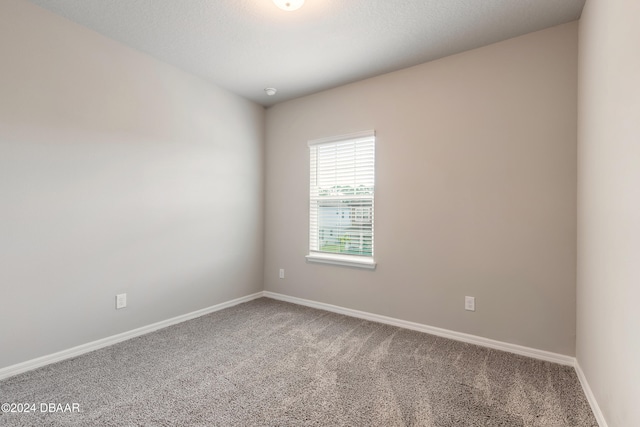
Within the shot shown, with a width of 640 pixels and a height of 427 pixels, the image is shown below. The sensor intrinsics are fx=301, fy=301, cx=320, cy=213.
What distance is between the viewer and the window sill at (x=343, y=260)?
3.22 meters

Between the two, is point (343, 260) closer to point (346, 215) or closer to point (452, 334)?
point (346, 215)

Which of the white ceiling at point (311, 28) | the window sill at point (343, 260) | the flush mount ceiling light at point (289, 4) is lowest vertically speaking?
the window sill at point (343, 260)

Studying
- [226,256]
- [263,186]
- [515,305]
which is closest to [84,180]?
[226,256]

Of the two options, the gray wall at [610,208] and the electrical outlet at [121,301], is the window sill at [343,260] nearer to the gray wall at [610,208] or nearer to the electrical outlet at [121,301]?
the gray wall at [610,208]

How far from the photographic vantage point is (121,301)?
264 centimetres

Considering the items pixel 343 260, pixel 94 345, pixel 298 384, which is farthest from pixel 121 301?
pixel 343 260

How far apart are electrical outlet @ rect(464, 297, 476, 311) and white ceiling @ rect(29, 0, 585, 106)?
7.22 ft

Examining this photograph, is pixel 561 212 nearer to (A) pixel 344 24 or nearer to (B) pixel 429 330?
(B) pixel 429 330

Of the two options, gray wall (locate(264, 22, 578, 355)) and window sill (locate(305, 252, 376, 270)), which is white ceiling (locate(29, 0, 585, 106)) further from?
window sill (locate(305, 252, 376, 270))

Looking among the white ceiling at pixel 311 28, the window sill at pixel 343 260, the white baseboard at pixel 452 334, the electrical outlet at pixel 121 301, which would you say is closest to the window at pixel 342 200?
the window sill at pixel 343 260

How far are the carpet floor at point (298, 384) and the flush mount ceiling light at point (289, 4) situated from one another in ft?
8.35

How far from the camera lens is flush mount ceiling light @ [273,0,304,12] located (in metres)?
2.03

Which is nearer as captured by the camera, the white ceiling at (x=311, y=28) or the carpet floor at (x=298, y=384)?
the carpet floor at (x=298, y=384)

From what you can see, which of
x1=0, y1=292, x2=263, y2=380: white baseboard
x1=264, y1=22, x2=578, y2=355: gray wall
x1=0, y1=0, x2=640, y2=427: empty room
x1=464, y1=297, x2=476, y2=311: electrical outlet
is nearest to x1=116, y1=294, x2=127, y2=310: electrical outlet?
x1=0, y1=0, x2=640, y2=427: empty room
